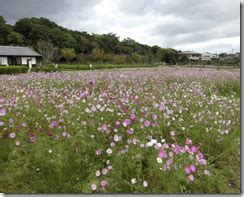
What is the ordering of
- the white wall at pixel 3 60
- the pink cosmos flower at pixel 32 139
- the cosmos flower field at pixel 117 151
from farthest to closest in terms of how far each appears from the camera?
the white wall at pixel 3 60
the pink cosmos flower at pixel 32 139
the cosmos flower field at pixel 117 151

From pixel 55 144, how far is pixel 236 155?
187 centimetres

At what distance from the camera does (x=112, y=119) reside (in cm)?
286

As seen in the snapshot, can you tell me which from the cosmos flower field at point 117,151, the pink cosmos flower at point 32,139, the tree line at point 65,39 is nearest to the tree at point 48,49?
the tree line at point 65,39

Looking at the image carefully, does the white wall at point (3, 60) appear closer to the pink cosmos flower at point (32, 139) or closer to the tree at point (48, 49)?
the tree at point (48, 49)

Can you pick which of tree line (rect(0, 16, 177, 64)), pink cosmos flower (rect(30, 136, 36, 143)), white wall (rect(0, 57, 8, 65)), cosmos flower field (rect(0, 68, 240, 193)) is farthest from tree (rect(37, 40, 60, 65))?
white wall (rect(0, 57, 8, 65))

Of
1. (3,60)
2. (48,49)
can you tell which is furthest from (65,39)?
(3,60)

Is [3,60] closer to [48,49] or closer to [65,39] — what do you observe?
[48,49]

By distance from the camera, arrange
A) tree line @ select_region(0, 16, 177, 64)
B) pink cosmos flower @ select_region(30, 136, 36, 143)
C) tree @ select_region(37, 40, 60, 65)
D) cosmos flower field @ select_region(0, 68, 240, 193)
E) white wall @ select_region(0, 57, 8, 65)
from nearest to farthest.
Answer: cosmos flower field @ select_region(0, 68, 240, 193) → pink cosmos flower @ select_region(30, 136, 36, 143) → tree line @ select_region(0, 16, 177, 64) → tree @ select_region(37, 40, 60, 65) → white wall @ select_region(0, 57, 8, 65)

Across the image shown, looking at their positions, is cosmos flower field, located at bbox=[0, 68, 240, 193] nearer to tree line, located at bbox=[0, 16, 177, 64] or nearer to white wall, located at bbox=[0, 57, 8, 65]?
tree line, located at bbox=[0, 16, 177, 64]

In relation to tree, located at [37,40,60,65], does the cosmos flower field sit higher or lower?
lower

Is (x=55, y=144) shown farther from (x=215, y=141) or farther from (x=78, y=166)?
(x=215, y=141)

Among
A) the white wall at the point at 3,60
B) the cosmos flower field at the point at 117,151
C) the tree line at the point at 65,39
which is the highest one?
the white wall at the point at 3,60

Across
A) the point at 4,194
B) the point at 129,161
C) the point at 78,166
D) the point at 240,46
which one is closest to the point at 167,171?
the point at 129,161

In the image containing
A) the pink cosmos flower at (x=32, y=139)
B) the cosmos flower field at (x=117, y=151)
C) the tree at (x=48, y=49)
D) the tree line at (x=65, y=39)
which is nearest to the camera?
the cosmos flower field at (x=117, y=151)
